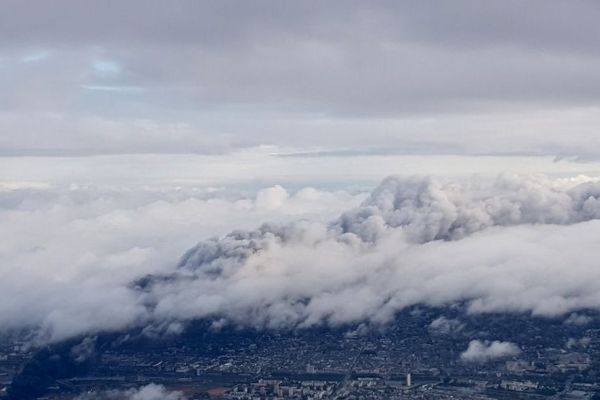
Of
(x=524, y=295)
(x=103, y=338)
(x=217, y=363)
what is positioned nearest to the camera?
(x=217, y=363)

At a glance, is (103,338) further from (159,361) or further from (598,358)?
(598,358)

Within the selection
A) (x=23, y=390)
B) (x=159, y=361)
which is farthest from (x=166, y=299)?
(x=23, y=390)

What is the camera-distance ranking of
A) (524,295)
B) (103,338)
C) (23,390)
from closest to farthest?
(23,390), (103,338), (524,295)

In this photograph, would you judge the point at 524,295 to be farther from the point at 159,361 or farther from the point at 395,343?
the point at 159,361

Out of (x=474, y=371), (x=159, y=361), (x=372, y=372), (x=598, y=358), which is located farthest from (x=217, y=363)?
(x=598, y=358)

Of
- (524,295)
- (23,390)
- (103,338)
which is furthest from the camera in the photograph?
(524,295)

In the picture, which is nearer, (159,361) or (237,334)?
(159,361)
